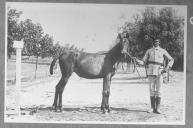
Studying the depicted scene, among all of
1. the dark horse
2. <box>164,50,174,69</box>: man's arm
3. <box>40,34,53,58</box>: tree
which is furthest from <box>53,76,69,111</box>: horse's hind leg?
<box>164,50,174,69</box>: man's arm

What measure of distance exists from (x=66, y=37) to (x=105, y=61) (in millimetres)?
512

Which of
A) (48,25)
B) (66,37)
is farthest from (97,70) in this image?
(48,25)

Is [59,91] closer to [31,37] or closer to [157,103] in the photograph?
[31,37]

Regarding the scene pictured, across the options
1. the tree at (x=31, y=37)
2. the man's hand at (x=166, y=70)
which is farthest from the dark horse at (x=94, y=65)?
the man's hand at (x=166, y=70)

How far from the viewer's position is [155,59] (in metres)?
2.99

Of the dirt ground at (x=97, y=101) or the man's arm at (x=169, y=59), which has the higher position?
the man's arm at (x=169, y=59)

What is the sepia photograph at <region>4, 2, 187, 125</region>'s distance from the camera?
2.95m

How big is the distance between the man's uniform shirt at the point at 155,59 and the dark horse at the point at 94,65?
0.27 meters

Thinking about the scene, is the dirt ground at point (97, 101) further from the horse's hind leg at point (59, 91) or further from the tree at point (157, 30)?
the tree at point (157, 30)

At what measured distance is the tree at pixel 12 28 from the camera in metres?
2.91

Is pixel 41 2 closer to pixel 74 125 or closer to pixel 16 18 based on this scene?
pixel 16 18

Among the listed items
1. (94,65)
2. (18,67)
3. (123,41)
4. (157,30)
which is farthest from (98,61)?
(18,67)

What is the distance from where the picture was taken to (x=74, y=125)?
2.94 metres

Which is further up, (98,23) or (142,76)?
(98,23)
